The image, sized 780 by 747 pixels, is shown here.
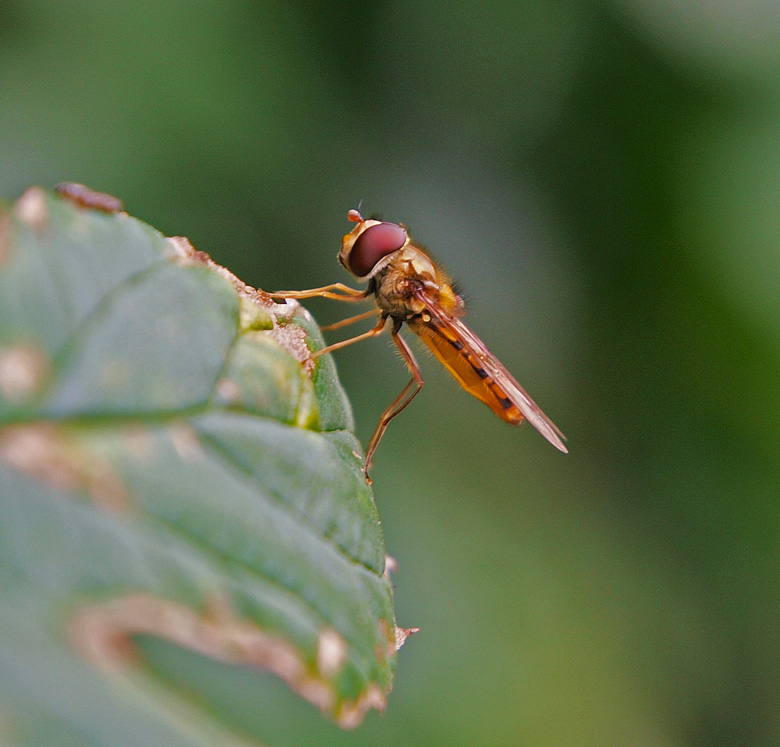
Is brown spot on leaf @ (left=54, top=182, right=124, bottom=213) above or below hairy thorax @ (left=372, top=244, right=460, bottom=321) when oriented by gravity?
below

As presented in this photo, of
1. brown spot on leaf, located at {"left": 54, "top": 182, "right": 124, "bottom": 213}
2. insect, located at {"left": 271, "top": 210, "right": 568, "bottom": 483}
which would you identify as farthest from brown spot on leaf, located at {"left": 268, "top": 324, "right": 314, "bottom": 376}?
insect, located at {"left": 271, "top": 210, "right": 568, "bottom": 483}

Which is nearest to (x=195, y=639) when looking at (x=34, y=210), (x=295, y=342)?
(x=34, y=210)

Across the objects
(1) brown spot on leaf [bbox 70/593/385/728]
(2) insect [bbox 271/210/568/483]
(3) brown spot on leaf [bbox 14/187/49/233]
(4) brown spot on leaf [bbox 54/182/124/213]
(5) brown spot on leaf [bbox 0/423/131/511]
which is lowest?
(1) brown spot on leaf [bbox 70/593/385/728]

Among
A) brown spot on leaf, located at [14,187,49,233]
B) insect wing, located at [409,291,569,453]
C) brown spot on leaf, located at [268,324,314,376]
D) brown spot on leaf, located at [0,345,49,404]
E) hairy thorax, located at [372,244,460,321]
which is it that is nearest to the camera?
brown spot on leaf, located at [0,345,49,404]

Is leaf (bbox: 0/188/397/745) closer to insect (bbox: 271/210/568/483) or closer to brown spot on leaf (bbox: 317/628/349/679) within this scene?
brown spot on leaf (bbox: 317/628/349/679)

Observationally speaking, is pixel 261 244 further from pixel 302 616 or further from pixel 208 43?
pixel 302 616

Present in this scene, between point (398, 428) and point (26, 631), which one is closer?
point (26, 631)

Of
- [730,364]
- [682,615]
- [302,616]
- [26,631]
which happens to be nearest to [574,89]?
[730,364]

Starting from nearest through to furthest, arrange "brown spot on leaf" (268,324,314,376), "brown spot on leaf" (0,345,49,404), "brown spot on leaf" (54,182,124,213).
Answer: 1. "brown spot on leaf" (0,345,49,404)
2. "brown spot on leaf" (54,182,124,213)
3. "brown spot on leaf" (268,324,314,376)
